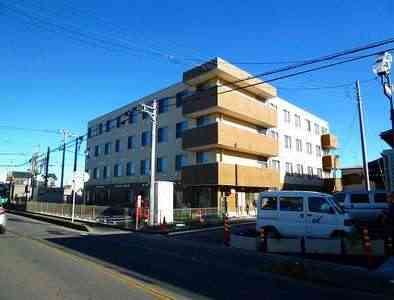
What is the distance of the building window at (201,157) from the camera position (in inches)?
1373

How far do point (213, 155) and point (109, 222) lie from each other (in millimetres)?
11282

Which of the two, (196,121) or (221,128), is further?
(196,121)

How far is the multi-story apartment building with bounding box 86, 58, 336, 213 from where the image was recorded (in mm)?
Answer: 33281

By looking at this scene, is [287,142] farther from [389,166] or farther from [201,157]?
[389,166]

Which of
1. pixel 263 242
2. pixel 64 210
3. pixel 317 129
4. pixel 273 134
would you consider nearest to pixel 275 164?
pixel 273 134

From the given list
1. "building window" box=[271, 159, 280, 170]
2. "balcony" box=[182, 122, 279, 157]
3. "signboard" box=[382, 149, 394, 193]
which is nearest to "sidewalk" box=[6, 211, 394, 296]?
"signboard" box=[382, 149, 394, 193]

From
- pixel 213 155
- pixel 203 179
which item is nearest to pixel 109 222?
pixel 203 179

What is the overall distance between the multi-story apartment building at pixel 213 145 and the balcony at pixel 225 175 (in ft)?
0.27

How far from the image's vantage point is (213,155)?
112 ft

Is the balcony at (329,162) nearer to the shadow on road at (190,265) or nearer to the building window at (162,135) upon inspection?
the building window at (162,135)

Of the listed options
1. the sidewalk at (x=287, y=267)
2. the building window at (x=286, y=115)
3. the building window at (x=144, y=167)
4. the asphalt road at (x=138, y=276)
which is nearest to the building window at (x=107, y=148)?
the building window at (x=144, y=167)

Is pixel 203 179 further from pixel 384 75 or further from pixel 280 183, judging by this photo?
pixel 384 75

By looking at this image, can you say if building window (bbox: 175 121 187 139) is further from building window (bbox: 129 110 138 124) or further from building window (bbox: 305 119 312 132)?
building window (bbox: 305 119 312 132)

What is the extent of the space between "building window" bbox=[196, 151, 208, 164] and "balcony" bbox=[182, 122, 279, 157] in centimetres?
63
